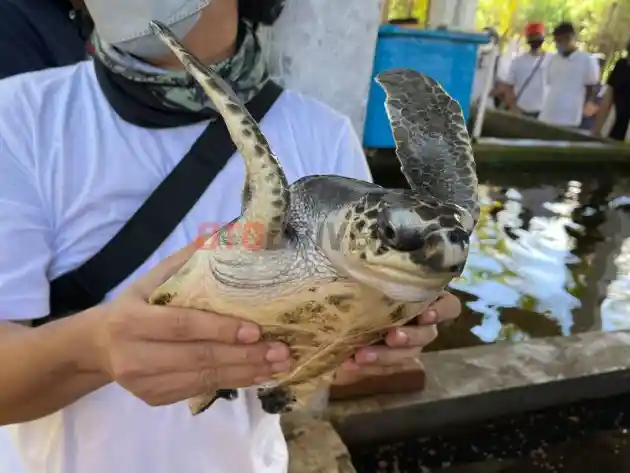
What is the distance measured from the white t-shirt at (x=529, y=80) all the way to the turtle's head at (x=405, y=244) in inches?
195

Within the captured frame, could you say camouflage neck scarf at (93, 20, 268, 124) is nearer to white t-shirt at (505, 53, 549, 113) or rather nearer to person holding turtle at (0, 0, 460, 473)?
person holding turtle at (0, 0, 460, 473)

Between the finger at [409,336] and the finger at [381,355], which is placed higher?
the finger at [409,336]

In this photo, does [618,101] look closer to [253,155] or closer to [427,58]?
[427,58]

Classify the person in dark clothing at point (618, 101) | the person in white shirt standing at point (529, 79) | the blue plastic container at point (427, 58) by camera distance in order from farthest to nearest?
the person in white shirt standing at point (529, 79)
the person in dark clothing at point (618, 101)
the blue plastic container at point (427, 58)

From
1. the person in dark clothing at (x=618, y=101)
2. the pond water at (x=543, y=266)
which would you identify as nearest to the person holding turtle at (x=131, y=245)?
the pond water at (x=543, y=266)

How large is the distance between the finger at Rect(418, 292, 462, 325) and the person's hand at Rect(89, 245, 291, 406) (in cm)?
14

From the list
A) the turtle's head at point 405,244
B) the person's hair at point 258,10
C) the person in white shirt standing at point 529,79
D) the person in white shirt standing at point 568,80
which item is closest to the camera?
the turtle's head at point 405,244

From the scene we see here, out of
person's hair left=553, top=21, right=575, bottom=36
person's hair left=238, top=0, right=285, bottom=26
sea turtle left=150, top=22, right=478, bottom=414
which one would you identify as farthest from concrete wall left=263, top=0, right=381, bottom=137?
person's hair left=553, top=21, right=575, bottom=36

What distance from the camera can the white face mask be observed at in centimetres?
63

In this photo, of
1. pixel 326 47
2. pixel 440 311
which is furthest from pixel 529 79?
pixel 440 311

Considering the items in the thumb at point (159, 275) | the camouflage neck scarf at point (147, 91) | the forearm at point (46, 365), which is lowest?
the forearm at point (46, 365)

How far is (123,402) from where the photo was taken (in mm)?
627

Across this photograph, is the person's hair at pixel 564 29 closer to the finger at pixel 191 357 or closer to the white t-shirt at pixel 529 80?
the white t-shirt at pixel 529 80

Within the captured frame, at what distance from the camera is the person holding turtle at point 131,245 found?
1.67ft
